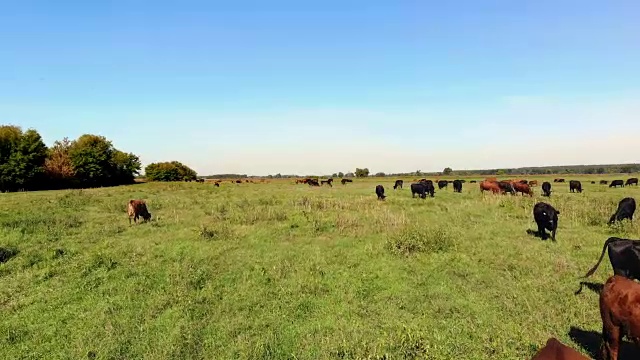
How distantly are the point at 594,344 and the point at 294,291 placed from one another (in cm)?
647

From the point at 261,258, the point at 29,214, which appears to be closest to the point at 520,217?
the point at 261,258

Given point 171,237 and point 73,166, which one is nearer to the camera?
point 171,237

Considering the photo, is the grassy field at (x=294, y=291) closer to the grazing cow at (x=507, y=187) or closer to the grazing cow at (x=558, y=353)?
the grazing cow at (x=558, y=353)

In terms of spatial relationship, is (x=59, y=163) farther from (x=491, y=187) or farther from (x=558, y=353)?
(x=558, y=353)

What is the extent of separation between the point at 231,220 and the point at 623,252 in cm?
1627

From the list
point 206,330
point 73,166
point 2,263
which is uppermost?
point 73,166

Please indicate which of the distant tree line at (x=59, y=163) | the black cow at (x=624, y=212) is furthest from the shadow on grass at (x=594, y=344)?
the distant tree line at (x=59, y=163)

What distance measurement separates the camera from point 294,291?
33.2ft

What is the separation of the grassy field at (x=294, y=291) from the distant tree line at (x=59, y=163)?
35322 mm

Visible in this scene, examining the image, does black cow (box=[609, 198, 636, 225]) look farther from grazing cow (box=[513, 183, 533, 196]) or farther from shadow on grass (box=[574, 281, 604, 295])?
grazing cow (box=[513, 183, 533, 196])

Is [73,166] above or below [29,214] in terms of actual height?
above

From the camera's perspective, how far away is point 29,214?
19.8 metres

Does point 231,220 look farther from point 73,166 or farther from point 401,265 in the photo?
point 73,166

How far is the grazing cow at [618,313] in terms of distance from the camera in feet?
18.9
